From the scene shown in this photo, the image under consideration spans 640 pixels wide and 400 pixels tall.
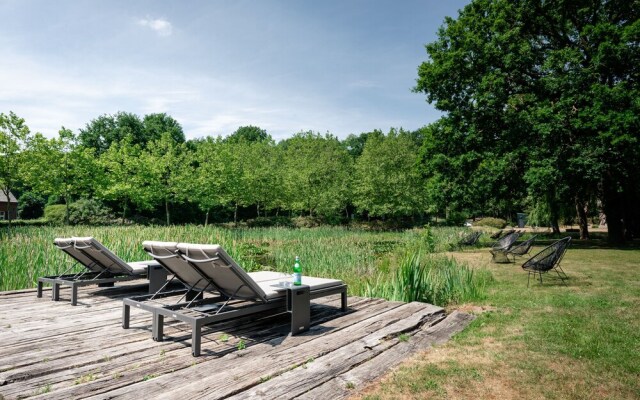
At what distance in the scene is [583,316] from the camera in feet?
17.7

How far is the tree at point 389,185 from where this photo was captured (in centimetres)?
2983

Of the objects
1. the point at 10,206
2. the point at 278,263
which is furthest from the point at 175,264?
the point at 10,206

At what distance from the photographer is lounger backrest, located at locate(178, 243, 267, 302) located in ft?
11.8

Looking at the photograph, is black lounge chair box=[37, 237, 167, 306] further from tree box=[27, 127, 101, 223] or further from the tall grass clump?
tree box=[27, 127, 101, 223]

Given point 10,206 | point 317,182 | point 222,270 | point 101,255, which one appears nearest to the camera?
point 222,270

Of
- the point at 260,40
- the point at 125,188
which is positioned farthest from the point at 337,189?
the point at 260,40

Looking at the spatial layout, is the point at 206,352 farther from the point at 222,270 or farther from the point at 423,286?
the point at 423,286

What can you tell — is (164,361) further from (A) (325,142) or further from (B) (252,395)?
(A) (325,142)

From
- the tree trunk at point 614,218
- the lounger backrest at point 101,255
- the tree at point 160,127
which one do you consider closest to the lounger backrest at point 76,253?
the lounger backrest at point 101,255

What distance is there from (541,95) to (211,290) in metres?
17.6

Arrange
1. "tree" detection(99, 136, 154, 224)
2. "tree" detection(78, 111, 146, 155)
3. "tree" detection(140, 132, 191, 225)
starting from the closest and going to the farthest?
"tree" detection(99, 136, 154, 224), "tree" detection(140, 132, 191, 225), "tree" detection(78, 111, 146, 155)

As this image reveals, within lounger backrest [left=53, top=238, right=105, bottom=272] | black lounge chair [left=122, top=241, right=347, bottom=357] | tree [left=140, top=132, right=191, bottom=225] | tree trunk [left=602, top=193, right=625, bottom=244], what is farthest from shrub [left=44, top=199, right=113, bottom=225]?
tree trunk [left=602, top=193, right=625, bottom=244]

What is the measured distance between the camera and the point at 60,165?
24.6 meters

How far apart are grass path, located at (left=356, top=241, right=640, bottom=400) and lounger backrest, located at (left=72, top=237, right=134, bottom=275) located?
165 inches
